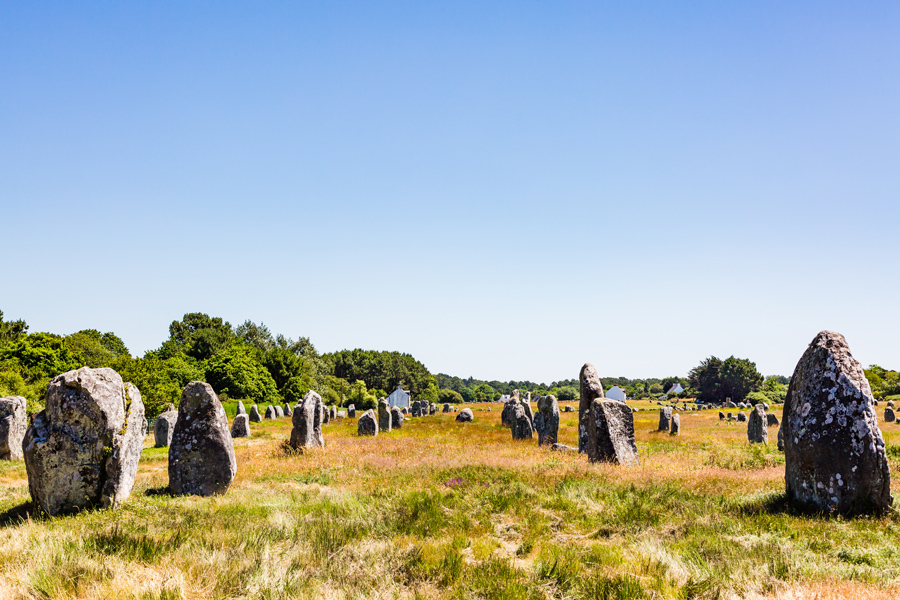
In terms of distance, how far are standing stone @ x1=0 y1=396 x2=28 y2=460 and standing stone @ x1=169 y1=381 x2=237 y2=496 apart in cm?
1164

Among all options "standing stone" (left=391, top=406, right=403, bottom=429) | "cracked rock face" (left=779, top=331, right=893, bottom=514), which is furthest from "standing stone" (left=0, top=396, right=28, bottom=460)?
"cracked rock face" (left=779, top=331, right=893, bottom=514)

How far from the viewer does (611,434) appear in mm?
16172

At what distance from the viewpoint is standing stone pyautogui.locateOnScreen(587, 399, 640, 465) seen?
1603cm

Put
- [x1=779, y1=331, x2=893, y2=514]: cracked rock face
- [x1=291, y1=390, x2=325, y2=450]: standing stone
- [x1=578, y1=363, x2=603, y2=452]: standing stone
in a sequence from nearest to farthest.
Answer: [x1=779, y1=331, x2=893, y2=514]: cracked rock face < [x1=578, y1=363, x2=603, y2=452]: standing stone < [x1=291, y1=390, x2=325, y2=450]: standing stone

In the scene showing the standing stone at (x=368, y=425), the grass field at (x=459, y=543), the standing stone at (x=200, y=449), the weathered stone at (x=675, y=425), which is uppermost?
the standing stone at (x=200, y=449)

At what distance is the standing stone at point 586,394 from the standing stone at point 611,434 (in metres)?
2.08

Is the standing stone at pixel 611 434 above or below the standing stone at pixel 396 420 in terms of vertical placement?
above

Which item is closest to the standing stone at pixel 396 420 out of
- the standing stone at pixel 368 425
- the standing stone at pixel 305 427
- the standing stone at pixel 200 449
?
the standing stone at pixel 368 425

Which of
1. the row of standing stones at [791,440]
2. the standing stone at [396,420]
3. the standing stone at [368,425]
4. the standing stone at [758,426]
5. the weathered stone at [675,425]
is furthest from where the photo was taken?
the standing stone at [396,420]

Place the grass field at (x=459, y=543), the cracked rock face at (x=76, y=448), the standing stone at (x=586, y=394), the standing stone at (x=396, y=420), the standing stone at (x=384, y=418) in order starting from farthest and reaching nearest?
the standing stone at (x=396, y=420)
the standing stone at (x=384, y=418)
the standing stone at (x=586, y=394)
the cracked rock face at (x=76, y=448)
the grass field at (x=459, y=543)

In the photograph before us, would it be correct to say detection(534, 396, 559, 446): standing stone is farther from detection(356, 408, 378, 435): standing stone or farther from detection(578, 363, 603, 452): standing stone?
detection(356, 408, 378, 435): standing stone

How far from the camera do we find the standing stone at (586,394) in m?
19.0

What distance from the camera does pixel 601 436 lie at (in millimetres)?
16234

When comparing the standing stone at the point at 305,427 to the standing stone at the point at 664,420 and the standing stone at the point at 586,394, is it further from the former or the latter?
the standing stone at the point at 664,420
